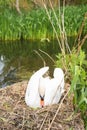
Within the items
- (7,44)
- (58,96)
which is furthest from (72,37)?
(58,96)

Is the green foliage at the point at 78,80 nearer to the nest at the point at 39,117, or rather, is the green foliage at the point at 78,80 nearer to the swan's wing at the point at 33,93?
the nest at the point at 39,117

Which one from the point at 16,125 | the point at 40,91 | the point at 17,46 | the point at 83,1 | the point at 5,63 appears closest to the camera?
the point at 16,125

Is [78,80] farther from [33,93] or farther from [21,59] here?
[21,59]

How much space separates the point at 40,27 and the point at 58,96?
309 inches

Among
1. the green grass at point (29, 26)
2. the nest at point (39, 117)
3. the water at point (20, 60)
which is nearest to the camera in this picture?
the nest at point (39, 117)

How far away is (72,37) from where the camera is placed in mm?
12320

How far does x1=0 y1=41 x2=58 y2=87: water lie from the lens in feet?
28.2

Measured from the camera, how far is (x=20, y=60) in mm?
10039

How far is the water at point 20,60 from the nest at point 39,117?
3.62 meters

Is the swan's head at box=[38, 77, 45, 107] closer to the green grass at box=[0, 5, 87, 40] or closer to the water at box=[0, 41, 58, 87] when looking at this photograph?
the water at box=[0, 41, 58, 87]

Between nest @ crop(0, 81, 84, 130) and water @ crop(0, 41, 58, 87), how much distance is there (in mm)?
3617

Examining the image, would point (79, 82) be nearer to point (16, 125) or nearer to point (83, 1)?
point (16, 125)

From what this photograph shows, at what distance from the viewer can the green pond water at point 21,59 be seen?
8594mm

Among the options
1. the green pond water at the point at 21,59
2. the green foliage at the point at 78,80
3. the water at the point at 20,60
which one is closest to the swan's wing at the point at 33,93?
the green foliage at the point at 78,80
